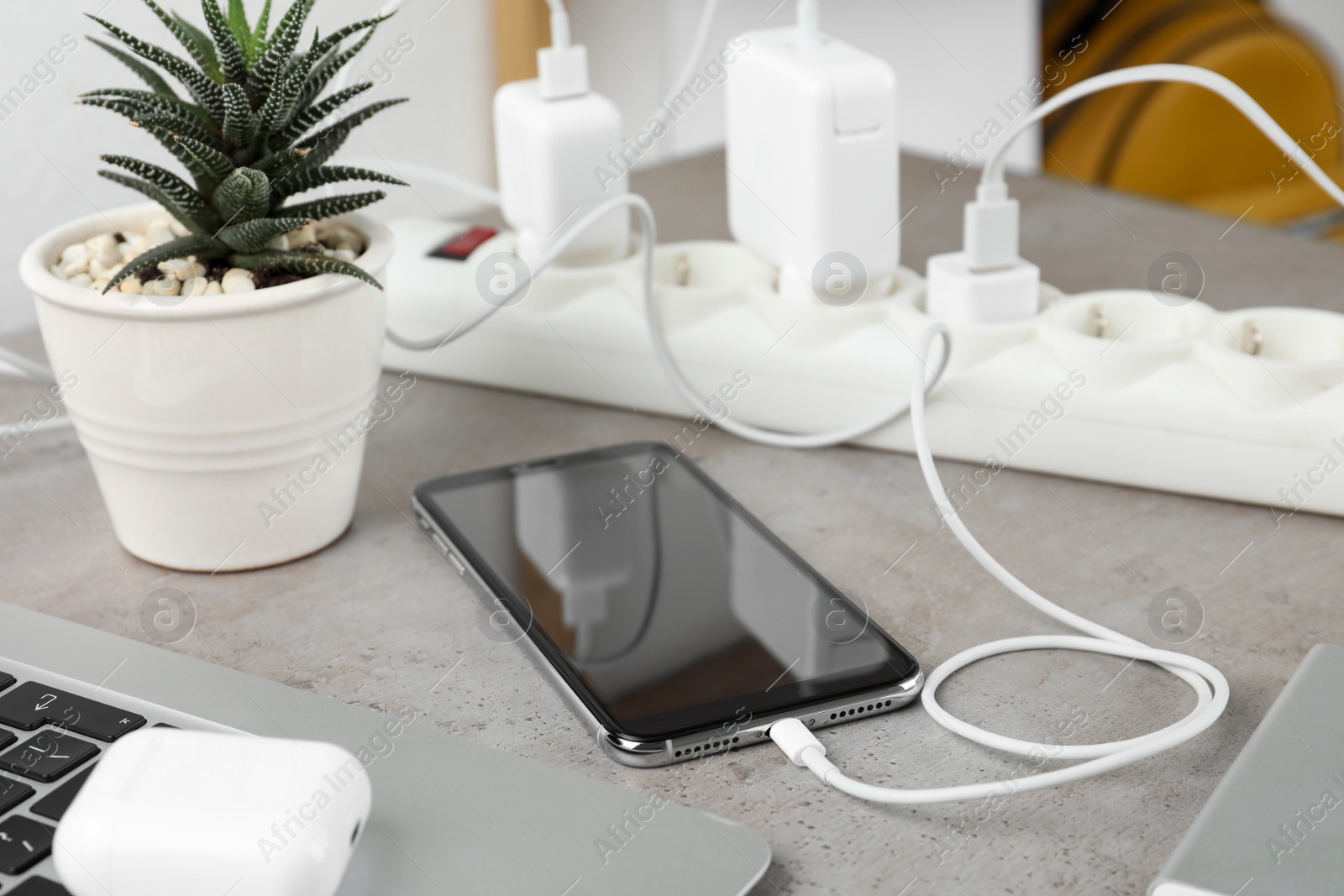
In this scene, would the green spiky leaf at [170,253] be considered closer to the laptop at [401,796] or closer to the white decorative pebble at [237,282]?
the white decorative pebble at [237,282]

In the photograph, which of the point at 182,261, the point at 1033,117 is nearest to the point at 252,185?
the point at 182,261

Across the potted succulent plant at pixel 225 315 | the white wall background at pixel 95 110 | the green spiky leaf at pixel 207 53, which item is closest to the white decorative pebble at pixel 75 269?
the potted succulent plant at pixel 225 315

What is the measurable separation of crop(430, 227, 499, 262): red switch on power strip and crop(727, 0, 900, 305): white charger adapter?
191mm

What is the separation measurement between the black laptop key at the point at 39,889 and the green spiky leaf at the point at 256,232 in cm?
29

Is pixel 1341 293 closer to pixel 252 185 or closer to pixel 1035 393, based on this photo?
pixel 1035 393

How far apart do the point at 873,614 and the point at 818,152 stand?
0.89 ft

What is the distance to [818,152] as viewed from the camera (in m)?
0.67

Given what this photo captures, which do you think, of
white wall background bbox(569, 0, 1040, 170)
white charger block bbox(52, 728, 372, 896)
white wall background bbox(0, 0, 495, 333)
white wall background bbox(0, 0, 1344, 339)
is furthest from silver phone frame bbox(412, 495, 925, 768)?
white wall background bbox(569, 0, 1040, 170)

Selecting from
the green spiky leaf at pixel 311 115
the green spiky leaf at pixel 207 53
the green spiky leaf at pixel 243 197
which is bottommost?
the green spiky leaf at pixel 243 197

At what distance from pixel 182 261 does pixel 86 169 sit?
0.67 metres

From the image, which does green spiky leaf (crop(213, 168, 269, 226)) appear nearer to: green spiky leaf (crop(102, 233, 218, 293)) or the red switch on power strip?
green spiky leaf (crop(102, 233, 218, 293))

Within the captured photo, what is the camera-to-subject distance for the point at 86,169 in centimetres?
112

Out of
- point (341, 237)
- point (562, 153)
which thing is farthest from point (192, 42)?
point (562, 153)

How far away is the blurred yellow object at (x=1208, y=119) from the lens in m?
1.58
